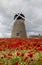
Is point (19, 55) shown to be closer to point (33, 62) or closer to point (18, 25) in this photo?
point (33, 62)

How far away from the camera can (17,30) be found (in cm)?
4819

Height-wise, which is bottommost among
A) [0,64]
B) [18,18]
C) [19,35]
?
[0,64]

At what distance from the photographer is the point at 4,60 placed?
829 cm

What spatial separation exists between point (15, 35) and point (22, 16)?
6.34m

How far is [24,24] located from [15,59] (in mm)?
41252

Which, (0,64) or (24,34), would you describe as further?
(24,34)

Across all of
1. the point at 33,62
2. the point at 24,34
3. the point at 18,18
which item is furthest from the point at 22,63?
the point at 18,18

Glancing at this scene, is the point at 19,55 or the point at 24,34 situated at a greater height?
the point at 24,34

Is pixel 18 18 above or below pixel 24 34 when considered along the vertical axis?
above

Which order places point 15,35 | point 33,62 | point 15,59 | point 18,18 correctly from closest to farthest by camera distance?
point 33,62, point 15,59, point 15,35, point 18,18

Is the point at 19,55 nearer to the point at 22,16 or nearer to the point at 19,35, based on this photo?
the point at 19,35

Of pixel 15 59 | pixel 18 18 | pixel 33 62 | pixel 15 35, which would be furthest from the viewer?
pixel 18 18

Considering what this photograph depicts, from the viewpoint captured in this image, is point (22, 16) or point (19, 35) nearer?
point (19, 35)

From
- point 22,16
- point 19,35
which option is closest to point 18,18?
point 22,16
